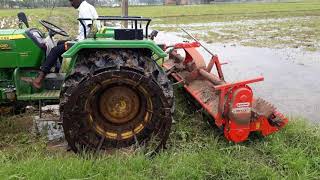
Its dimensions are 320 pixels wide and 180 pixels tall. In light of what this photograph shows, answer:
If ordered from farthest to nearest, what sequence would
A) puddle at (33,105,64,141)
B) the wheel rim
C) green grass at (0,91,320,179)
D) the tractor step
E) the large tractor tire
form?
1. puddle at (33,105,64,141)
2. the tractor step
3. the wheel rim
4. the large tractor tire
5. green grass at (0,91,320,179)

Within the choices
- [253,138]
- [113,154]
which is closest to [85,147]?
[113,154]

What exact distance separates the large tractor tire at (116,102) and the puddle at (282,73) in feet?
9.92

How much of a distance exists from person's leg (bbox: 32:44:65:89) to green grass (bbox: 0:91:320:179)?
2.21 feet

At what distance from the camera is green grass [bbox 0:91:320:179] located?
387 centimetres

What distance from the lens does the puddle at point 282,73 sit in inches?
292

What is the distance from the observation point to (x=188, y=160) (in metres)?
4.13

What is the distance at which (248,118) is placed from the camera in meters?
4.55

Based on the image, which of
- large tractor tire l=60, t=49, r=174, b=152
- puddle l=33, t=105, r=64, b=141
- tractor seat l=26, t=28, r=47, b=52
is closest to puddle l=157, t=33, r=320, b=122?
large tractor tire l=60, t=49, r=174, b=152

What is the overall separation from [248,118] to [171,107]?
2.87ft

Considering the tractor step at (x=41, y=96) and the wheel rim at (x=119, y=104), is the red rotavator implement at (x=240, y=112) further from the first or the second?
the tractor step at (x=41, y=96)

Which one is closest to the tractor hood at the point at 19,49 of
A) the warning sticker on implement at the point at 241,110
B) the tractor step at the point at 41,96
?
the tractor step at the point at 41,96

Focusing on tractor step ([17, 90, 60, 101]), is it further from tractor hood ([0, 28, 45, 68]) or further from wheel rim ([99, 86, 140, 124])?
wheel rim ([99, 86, 140, 124])

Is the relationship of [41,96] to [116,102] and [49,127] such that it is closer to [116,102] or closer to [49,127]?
[49,127]

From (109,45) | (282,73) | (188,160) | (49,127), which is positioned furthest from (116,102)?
(282,73)
